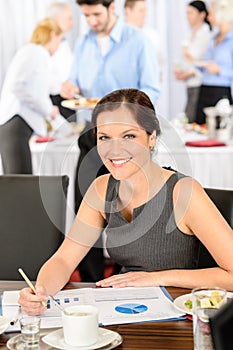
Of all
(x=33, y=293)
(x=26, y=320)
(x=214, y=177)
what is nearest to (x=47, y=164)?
(x=33, y=293)

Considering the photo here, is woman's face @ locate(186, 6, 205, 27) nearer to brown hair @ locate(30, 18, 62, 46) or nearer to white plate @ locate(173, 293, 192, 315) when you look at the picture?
brown hair @ locate(30, 18, 62, 46)

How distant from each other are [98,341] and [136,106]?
631mm

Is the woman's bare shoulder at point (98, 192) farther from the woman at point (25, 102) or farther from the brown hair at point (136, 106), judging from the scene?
the woman at point (25, 102)

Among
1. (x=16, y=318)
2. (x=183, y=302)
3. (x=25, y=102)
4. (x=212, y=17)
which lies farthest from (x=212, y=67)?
(x=16, y=318)

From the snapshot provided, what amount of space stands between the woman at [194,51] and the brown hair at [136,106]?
3506 millimetres

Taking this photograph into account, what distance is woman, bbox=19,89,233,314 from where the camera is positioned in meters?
1.70

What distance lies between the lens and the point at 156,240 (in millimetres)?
1869

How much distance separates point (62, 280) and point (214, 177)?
81.9 inches

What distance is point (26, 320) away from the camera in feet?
4.33

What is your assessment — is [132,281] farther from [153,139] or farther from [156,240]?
[153,139]

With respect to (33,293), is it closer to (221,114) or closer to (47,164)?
(47,164)

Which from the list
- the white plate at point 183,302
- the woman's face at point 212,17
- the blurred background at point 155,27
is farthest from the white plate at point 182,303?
the blurred background at point 155,27

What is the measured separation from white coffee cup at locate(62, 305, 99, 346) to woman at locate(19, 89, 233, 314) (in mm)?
340

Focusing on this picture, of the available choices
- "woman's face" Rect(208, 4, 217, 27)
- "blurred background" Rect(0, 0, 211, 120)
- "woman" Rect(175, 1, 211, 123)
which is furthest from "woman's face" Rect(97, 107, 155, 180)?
"blurred background" Rect(0, 0, 211, 120)
